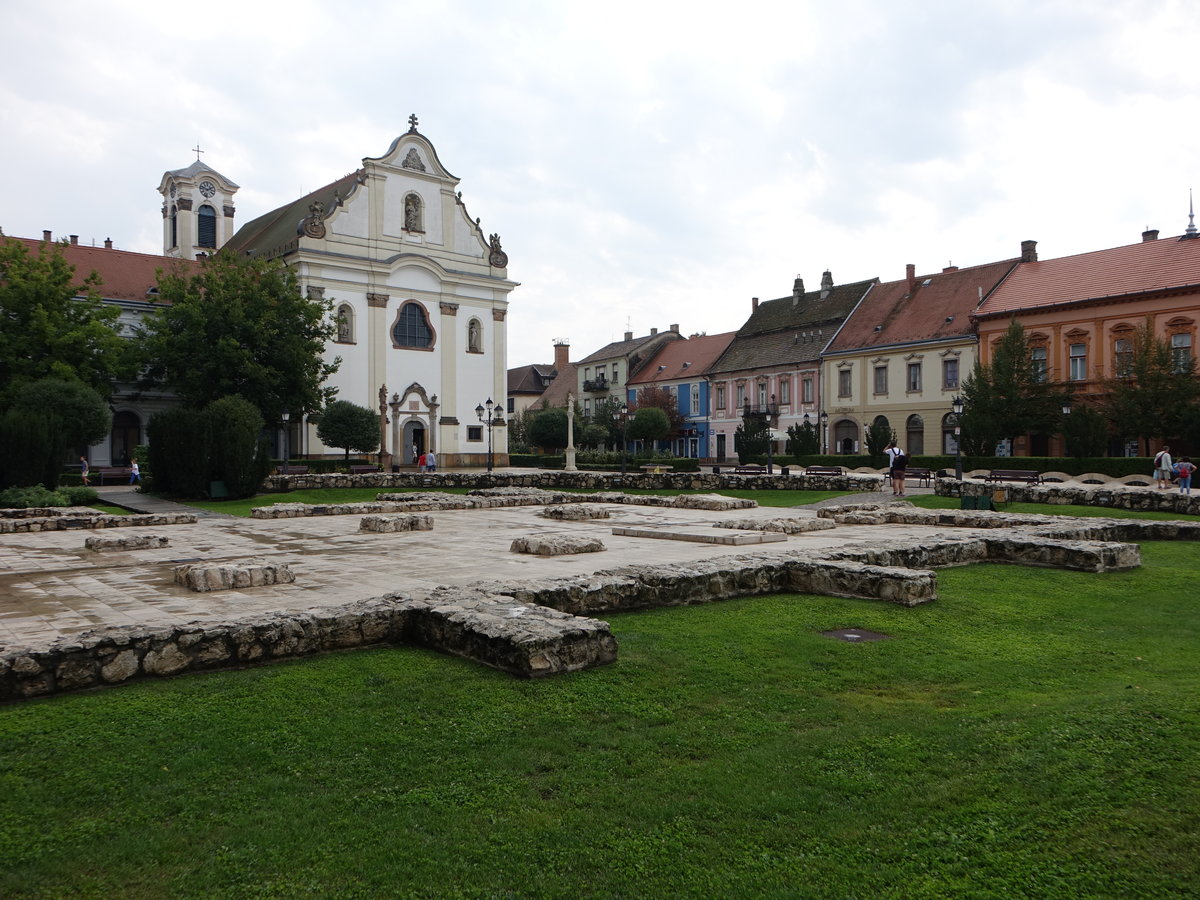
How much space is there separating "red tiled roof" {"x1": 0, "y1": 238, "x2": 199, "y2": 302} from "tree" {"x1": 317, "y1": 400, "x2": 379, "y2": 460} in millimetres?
14442

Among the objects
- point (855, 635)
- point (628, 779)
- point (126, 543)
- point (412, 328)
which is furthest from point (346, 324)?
point (628, 779)

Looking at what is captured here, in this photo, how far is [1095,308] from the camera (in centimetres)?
4184

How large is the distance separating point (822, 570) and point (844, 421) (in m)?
46.1

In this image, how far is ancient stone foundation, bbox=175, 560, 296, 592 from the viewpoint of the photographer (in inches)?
373

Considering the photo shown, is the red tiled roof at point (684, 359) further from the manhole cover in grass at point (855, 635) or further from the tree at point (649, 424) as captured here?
the manhole cover in grass at point (855, 635)

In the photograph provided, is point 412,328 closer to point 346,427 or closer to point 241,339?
point 346,427

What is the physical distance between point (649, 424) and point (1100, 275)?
29.2 meters

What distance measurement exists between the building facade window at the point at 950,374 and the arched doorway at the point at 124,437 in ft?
149

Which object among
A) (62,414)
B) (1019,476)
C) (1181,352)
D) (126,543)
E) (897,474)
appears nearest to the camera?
(126,543)

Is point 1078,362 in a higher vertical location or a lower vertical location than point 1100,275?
lower

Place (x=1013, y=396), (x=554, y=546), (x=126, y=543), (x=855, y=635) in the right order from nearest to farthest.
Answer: (x=855, y=635) < (x=554, y=546) < (x=126, y=543) < (x=1013, y=396)

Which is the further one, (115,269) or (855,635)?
(115,269)

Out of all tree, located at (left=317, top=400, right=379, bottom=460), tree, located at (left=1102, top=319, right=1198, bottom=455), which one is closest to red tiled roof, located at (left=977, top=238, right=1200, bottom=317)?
tree, located at (left=1102, top=319, right=1198, bottom=455)

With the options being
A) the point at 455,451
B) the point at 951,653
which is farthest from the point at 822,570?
the point at 455,451
